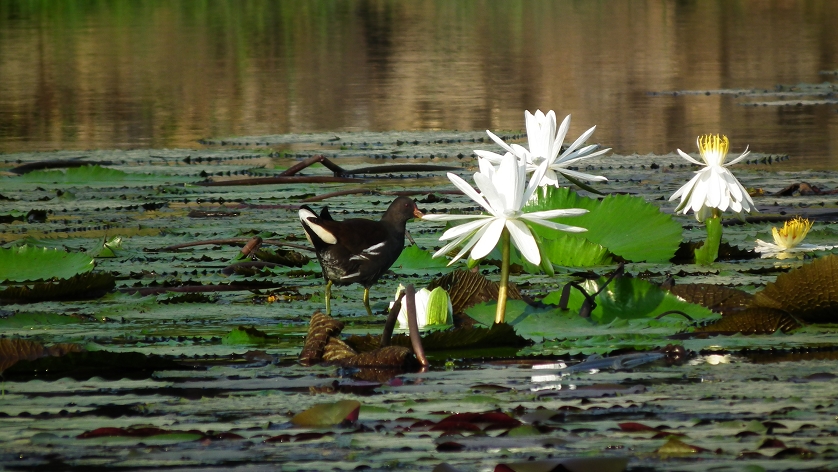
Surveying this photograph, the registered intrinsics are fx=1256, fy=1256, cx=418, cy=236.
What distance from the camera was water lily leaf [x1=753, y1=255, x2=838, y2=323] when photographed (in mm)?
2775

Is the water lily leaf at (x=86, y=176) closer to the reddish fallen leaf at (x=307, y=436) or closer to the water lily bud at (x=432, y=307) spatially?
the water lily bud at (x=432, y=307)

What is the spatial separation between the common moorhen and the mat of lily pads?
10cm

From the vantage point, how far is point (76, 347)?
278 centimetres

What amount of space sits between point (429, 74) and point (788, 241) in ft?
33.9

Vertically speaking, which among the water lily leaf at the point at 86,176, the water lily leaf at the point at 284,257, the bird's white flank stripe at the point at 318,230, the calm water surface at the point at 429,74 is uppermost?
the calm water surface at the point at 429,74

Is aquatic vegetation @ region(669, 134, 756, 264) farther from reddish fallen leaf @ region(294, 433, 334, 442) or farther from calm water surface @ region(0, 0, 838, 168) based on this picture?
calm water surface @ region(0, 0, 838, 168)

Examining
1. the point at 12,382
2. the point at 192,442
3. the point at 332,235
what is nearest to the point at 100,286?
the point at 332,235

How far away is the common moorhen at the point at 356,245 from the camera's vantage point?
362 cm

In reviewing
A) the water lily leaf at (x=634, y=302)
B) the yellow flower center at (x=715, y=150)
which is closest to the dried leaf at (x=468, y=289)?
the water lily leaf at (x=634, y=302)

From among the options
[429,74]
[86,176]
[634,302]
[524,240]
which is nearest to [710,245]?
[634,302]

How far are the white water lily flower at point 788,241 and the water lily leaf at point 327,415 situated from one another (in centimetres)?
207

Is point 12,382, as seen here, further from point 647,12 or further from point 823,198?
point 647,12

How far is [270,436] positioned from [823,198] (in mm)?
3755

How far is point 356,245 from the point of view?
3.70 metres
